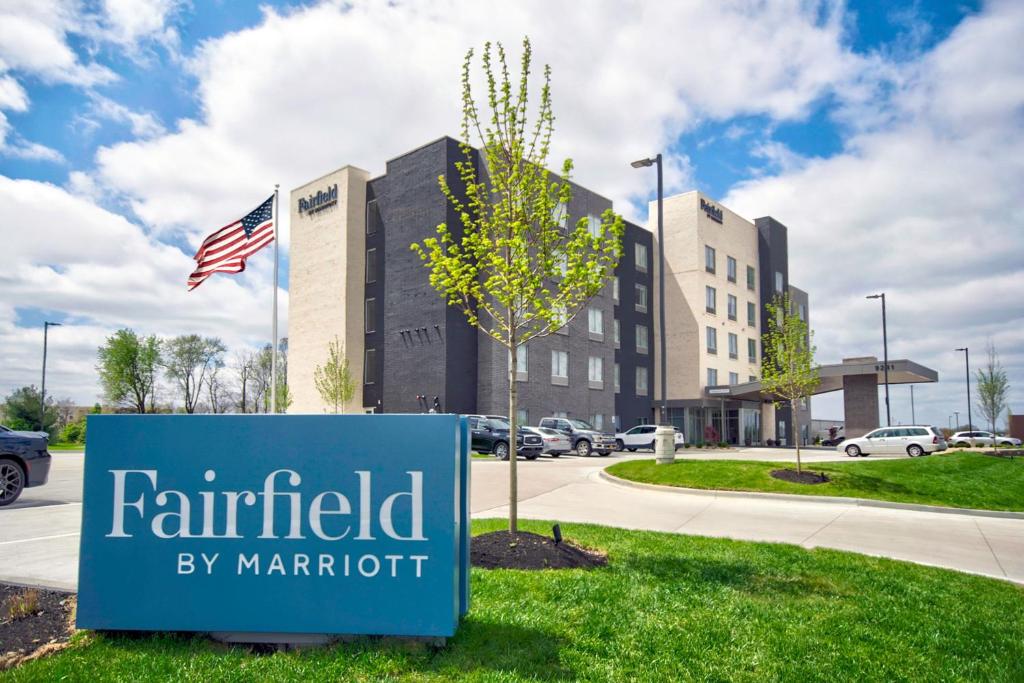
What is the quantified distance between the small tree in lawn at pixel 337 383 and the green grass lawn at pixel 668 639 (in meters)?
33.3

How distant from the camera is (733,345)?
5700cm

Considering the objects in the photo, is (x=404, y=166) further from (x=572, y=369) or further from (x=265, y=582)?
(x=265, y=582)

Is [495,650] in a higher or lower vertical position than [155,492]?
lower

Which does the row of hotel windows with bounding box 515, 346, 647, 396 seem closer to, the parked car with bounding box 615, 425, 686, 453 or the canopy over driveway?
the parked car with bounding box 615, 425, 686, 453

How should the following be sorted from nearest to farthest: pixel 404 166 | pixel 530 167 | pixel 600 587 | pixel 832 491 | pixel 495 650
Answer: pixel 495 650
pixel 600 587
pixel 530 167
pixel 832 491
pixel 404 166

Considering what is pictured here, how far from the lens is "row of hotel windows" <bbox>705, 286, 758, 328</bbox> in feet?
176

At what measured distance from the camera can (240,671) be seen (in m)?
4.35

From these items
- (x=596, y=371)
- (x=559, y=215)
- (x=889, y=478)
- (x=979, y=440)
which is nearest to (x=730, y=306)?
(x=596, y=371)

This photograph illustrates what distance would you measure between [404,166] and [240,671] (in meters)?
38.4

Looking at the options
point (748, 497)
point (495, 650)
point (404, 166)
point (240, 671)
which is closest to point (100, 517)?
point (240, 671)

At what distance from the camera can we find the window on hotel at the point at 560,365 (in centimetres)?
4197

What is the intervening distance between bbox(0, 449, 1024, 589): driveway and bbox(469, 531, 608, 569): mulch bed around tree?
3.39 metres

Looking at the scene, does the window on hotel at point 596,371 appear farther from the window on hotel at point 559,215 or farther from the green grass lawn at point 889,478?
the window on hotel at point 559,215

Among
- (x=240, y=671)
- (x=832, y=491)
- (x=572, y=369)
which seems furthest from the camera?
(x=572, y=369)
